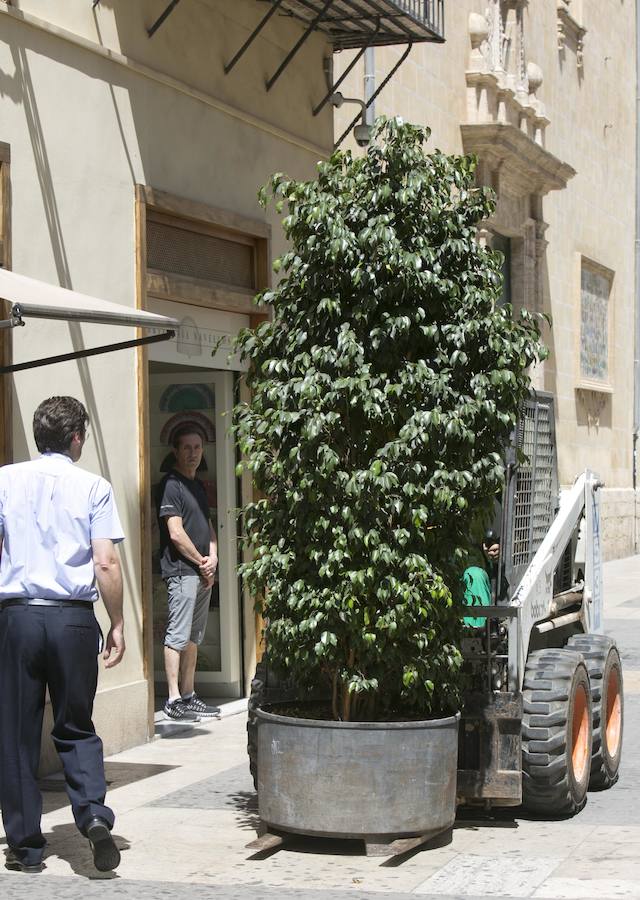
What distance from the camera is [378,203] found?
278 inches

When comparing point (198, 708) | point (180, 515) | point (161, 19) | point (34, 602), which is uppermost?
point (161, 19)

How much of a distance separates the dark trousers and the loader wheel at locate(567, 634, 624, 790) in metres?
2.79

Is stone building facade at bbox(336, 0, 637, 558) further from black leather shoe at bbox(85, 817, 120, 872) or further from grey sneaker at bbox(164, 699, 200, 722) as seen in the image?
black leather shoe at bbox(85, 817, 120, 872)

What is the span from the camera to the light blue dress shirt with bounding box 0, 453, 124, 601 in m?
6.39

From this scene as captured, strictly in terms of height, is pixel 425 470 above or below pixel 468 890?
above

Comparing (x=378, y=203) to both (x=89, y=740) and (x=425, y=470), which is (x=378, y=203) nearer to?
(x=425, y=470)

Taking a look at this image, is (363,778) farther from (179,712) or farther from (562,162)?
(562,162)

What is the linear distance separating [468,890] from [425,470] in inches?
69.2

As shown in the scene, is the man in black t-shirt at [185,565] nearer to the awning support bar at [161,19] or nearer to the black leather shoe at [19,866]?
the awning support bar at [161,19]

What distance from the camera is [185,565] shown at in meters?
10.5

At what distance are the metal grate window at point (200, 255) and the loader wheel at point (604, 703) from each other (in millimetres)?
3852

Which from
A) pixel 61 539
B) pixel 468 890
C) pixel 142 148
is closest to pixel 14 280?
pixel 61 539

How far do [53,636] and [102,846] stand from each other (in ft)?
2.80

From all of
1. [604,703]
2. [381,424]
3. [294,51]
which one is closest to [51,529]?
[381,424]
